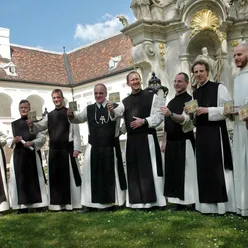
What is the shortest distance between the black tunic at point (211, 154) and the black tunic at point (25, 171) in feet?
9.74

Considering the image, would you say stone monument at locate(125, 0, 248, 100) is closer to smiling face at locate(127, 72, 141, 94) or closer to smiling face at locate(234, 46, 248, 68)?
smiling face at locate(127, 72, 141, 94)

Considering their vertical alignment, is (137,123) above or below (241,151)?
above

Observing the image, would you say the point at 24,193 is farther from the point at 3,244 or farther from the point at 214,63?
the point at 214,63

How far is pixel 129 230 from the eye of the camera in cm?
475

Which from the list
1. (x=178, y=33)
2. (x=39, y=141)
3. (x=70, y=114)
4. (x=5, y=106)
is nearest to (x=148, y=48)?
(x=178, y=33)

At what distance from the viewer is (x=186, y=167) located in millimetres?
Result: 5727

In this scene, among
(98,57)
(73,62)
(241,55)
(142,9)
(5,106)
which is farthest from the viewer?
(73,62)

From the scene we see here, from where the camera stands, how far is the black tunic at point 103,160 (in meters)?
6.14

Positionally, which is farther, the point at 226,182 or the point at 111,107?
the point at 111,107

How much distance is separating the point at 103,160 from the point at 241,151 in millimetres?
2178

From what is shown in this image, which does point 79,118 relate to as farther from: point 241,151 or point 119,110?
point 241,151

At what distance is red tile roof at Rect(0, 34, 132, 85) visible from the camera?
34688 millimetres

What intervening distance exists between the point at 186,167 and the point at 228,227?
51.9 inches

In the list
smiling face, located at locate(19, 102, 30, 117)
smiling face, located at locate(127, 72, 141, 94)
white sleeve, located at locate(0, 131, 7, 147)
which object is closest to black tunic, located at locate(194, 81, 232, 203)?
smiling face, located at locate(127, 72, 141, 94)
